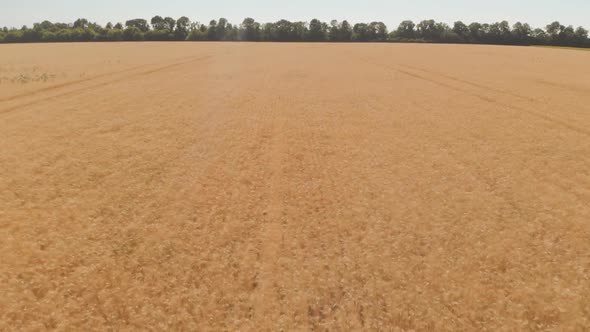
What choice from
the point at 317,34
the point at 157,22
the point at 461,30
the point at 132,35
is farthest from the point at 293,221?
the point at 157,22

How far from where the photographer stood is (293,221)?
21.0 feet

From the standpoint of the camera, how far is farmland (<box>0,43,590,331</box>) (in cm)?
457

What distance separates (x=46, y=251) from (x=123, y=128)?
6.66 meters

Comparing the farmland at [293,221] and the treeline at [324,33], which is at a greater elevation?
the treeline at [324,33]

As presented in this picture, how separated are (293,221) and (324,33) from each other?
99335 mm

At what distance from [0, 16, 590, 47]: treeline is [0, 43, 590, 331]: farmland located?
91.2 metres

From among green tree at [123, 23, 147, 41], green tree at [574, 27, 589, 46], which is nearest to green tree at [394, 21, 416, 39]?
green tree at [574, 27, 589, 46]

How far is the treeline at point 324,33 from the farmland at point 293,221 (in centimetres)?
9116

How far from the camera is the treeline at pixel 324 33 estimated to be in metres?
90.6

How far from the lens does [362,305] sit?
15.1 ft

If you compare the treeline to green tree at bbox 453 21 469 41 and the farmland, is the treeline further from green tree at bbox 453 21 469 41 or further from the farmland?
the farmland

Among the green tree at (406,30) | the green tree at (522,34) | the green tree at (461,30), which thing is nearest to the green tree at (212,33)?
the green tree at (406,30)

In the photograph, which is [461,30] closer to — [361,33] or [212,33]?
[361,33]

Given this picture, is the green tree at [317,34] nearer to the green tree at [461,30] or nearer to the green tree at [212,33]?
the green tree at [212,33]
